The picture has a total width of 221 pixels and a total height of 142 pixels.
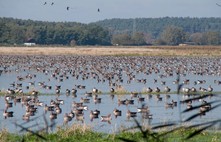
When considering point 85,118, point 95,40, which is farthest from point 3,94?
point 95,40

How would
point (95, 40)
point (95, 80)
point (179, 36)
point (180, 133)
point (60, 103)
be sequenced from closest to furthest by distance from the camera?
point (180, 133), point (60, 103), point (95, 80), point (95, 40), point (179, 36)

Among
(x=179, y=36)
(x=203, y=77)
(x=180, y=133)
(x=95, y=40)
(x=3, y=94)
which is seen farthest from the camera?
(x=179, y=36)

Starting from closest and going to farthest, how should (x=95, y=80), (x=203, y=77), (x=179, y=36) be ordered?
(x=95, y=80)
(x=203, y=77)
(x=179, y=36)

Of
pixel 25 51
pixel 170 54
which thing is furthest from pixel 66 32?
pixel 170 54

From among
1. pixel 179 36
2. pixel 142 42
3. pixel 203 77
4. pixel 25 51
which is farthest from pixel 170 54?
pixel 179 36

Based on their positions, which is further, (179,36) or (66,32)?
(179,36)

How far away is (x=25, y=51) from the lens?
105938mm

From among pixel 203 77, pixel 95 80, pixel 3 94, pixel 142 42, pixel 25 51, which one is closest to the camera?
pixel 3 94

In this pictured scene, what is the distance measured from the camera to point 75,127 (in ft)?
53.0

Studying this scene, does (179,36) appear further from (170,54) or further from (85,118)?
(85,118)

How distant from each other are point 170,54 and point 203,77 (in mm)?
44423

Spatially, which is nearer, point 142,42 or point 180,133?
point 180,133

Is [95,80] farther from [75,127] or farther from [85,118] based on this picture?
[75,127]

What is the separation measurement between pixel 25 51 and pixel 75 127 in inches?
3572
